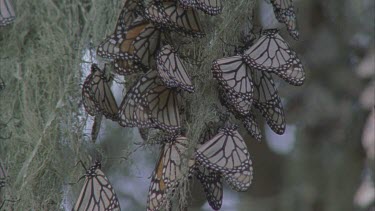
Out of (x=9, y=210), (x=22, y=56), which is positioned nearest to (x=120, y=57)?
(x=9, y=210)

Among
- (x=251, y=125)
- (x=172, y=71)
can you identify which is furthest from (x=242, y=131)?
(x=172, y=71)

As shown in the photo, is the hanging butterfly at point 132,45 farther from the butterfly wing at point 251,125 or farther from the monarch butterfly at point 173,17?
the butterfly wing at point 251,125

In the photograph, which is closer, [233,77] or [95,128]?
[233,77]

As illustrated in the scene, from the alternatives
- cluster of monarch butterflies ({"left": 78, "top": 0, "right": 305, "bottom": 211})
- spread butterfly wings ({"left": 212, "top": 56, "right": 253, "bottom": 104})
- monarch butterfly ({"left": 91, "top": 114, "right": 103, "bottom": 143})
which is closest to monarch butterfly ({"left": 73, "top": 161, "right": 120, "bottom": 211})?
cluster of monarch butterflies ({"left": 78, "top": 0, "right": 305, "bottom": 211})

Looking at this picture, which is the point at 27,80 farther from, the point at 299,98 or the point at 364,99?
the point at 364,99

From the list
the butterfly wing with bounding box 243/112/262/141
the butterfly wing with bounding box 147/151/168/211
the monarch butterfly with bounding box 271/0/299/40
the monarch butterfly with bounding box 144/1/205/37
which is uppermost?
the monarch butterfly with bounding box 271/0/299/40

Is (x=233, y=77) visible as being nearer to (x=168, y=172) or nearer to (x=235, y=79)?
(x=235, y=79)

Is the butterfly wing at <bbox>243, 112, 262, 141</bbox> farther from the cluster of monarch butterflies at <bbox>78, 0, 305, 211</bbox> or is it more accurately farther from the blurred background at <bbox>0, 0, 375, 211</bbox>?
the blurred background at <bbox>0, 0, 375, 211</bbox>
